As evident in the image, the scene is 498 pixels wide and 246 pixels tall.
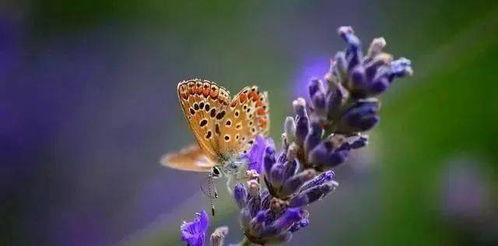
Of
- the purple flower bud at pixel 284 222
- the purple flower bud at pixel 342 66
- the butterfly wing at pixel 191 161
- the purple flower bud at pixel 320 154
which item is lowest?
the purple flower bud at pixel 284 222

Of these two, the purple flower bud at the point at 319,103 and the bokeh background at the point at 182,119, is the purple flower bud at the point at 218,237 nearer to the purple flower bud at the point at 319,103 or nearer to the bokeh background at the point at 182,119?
the purple flower bud at the point at 319,103

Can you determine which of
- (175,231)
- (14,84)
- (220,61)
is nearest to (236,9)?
(220,61)

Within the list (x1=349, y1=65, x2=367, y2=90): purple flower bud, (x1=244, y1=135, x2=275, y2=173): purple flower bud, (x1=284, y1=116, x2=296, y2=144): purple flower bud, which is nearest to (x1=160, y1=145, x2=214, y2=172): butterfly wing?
(x1=244, y1=135, x2=275, y2=173): purple flower bud

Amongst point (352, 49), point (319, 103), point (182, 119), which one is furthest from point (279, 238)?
point (182, 119)

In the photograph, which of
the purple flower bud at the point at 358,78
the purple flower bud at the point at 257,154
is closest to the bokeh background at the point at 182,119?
the purple flower bud at the point at 257,154

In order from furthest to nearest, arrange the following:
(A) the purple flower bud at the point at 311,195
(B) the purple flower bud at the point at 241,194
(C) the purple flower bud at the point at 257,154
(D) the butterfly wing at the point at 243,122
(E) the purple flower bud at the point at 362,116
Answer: (D) the butterfly wing at the point at 243,122
(C) the purple flower bud at the point at 257,154
(B) the purple flower bud at the point at 241,194
(A) the purple flower bud at the point at 311,195
(E) the purple flower bud at the point at 362,116

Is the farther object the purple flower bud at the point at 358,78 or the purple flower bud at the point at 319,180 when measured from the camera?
the purple flower bud at the point at 319,180

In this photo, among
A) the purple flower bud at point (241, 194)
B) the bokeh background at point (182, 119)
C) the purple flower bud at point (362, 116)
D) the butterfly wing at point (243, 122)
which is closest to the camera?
the purple flower bud at point (362, 116)
